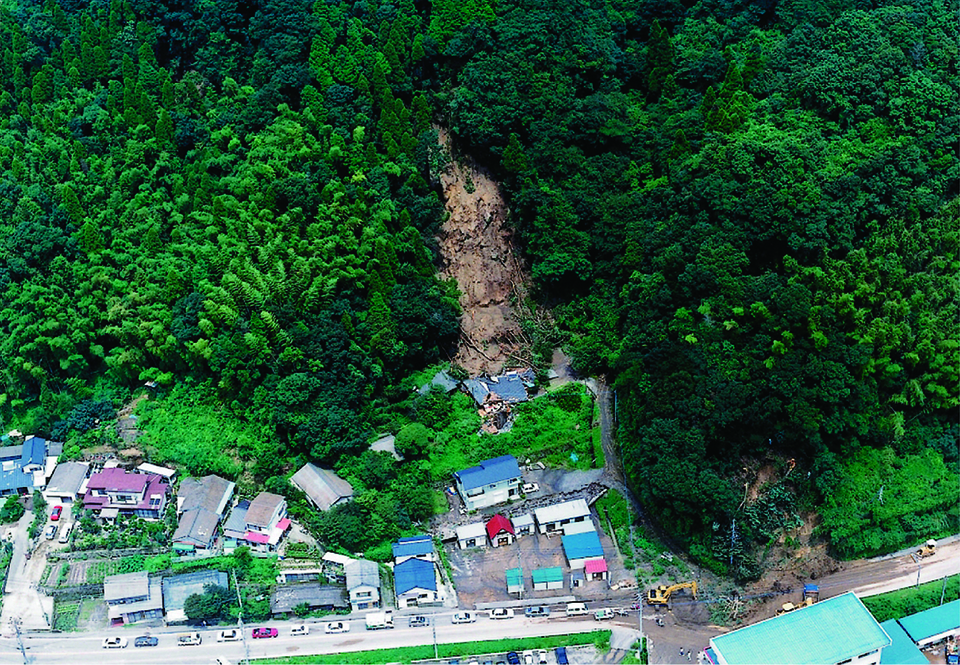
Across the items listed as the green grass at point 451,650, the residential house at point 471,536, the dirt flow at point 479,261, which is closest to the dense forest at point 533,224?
the dirt flow at point 479,261

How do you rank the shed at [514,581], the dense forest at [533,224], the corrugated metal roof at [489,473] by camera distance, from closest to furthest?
the shed at [514,581] < the dense forest at [533,224] < the corrugated metal roof at [489,473]

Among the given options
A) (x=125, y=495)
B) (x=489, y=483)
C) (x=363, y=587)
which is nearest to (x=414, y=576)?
(x=363, y=587)

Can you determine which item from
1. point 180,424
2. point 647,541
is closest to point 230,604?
point 180,424

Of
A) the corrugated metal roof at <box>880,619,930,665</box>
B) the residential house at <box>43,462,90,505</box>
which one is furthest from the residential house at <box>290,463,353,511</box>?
the corrugated metal roof at <box>880,619,930,665</box>

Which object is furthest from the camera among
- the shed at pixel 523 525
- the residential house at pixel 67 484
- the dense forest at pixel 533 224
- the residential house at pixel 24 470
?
the residential house at pixel 24 470

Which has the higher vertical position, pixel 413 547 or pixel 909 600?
pixel 413 547

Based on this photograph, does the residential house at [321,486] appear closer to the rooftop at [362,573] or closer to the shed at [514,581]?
the rooftop at [362,573]

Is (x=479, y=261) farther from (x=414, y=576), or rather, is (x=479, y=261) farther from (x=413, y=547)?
(x=414, y=576)
